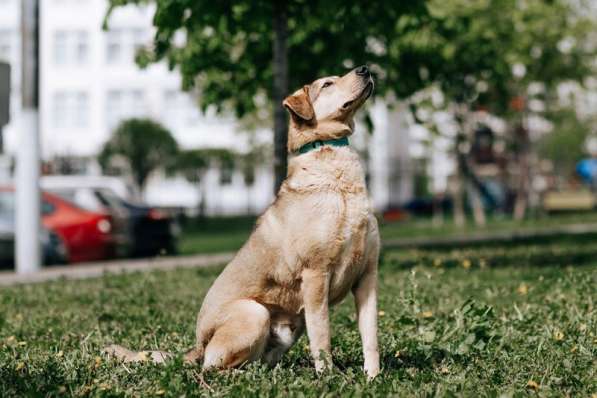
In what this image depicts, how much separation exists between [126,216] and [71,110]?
40942 millimetres

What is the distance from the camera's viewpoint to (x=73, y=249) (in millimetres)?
17422

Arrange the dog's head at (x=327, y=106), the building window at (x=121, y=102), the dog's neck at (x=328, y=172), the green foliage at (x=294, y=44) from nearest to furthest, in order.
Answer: the dog's neck at (x=328, y=172)
the dog's head at (x=327, y=106)
the green foliage at (x=294, y=44)
the building window at (x=121, y=102)

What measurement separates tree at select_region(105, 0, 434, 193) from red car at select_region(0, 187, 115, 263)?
4201 mm

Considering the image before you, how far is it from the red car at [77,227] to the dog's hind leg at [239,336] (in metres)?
12.9

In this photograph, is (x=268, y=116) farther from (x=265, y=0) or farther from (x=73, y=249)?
(x=265, y=0)

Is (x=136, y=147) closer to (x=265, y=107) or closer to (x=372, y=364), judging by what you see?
(x=265, y=107)

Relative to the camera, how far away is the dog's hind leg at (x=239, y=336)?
4879mm

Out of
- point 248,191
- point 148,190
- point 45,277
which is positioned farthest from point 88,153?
point 45,277

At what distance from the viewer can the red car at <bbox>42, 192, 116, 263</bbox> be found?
1739cm

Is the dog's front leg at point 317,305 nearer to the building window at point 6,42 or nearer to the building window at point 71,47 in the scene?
the building window at point 71,47

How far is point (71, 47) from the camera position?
188 ft

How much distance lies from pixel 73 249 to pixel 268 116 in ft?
74.0

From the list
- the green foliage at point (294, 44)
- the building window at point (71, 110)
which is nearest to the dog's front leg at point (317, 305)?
the green foliage at point (294, 44)

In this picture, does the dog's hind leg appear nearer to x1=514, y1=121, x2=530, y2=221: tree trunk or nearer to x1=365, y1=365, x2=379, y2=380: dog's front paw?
x1=365, y1=365, x2=379, y2=380: dog's front paw
